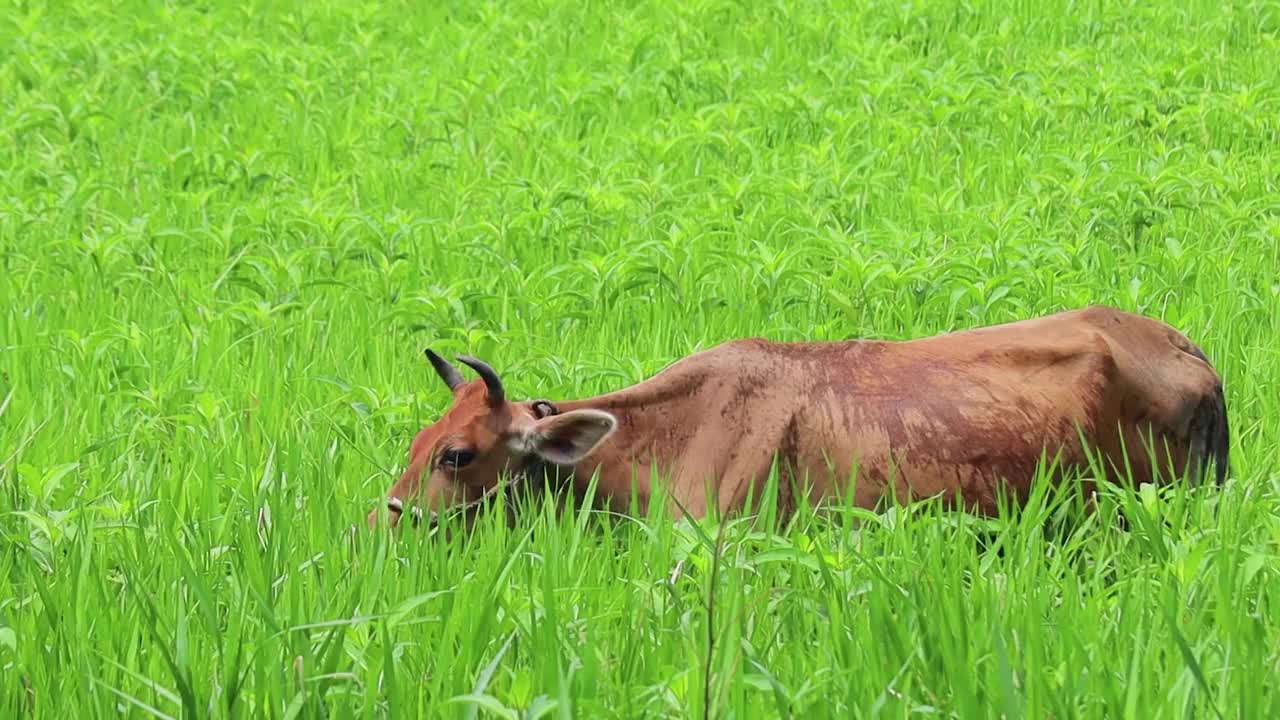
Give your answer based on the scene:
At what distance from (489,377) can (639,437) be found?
0.50 metres

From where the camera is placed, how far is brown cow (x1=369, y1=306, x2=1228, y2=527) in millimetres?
4578

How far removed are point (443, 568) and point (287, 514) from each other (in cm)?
52

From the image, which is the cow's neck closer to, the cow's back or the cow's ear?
the cow's ear

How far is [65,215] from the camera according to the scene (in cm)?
823

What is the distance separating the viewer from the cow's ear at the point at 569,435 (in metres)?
4.53

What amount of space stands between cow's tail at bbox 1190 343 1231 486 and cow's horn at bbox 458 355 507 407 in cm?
204

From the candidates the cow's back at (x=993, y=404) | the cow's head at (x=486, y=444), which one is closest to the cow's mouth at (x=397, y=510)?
the cow's head at (x=486, y=444)

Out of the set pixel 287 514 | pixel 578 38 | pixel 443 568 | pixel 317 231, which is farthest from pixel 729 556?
pixel 578 38

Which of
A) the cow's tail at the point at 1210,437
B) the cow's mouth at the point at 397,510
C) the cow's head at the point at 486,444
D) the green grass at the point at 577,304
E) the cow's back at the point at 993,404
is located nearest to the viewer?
the green grass at the point at 577,304

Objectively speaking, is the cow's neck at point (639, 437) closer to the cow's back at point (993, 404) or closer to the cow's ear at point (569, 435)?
the cow's ear at point (569, 435)

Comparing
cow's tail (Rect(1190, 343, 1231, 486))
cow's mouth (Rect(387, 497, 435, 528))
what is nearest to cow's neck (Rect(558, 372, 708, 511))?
cow's mouth (Rect(387, 497, 435, 528))

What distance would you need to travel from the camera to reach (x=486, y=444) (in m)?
4.56

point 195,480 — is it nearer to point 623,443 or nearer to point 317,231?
point 623,443

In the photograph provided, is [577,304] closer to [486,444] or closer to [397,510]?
[486,444]
